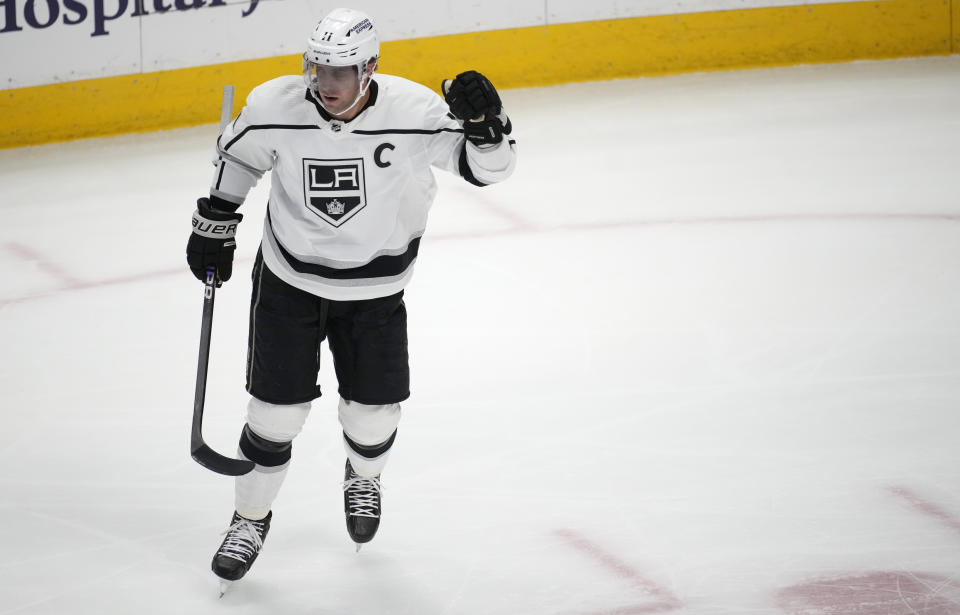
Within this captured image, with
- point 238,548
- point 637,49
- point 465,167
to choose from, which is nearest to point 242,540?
point 238,548

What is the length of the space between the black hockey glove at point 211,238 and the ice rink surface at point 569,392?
63 centimetres

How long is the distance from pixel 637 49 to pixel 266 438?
4701 mm

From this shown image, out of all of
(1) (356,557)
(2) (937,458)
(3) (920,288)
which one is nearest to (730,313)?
(3) (920,288)

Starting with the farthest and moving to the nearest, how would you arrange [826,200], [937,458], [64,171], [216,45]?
1. [216,45]
2. [64,171]
3. [826,200]
4. [937,458]

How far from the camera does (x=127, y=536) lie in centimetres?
304

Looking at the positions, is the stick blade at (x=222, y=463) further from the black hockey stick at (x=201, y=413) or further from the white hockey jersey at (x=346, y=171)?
the white hockey jersey at (x=346, y=171)

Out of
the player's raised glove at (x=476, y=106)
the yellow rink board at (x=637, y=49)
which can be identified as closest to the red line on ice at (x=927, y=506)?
the player's raised glove at (x=476, y=106)

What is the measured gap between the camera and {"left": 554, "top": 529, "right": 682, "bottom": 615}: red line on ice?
2.66 meters

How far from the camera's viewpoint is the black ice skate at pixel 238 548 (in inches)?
109

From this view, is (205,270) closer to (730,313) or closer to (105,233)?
(730,313)

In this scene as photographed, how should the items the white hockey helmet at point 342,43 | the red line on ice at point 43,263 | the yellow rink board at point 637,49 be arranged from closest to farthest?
the white hockey helmet at point 342,43, the red line on ice at point 43,263, the yellow rink board at point 637,49

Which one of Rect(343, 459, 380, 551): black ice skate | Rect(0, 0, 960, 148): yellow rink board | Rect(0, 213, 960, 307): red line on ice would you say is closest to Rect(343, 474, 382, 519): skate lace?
Rect(343, 459, 380, 551): black ice skate

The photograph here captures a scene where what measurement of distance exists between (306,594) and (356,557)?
0.61ft

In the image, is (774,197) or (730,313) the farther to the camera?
(774,197)
